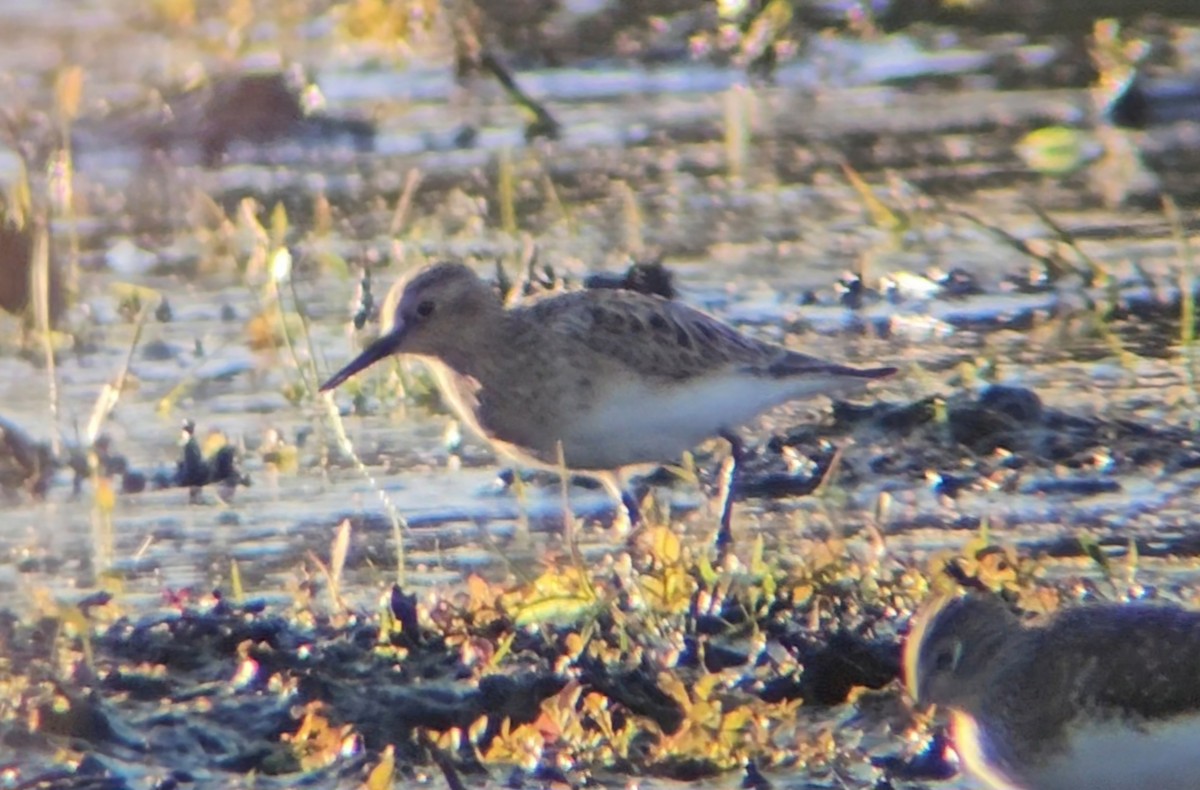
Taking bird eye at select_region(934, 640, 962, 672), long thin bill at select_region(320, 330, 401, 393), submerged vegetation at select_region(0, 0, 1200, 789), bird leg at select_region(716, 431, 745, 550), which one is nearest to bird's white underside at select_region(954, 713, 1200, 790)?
bird eye at select_region(934, 640, 962, 672)

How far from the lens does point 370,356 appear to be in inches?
307

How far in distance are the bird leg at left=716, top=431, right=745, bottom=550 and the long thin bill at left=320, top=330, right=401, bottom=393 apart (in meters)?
1.09

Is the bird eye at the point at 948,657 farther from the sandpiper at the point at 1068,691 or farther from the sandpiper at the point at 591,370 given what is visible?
the sandpiper at the point at 591,370

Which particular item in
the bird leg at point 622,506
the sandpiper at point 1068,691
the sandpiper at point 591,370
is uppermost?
the sandpiper at point 591,370

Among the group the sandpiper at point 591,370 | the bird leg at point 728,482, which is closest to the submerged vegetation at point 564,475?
the bird leg at point 728,482

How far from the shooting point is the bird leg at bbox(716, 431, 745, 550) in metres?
7.16

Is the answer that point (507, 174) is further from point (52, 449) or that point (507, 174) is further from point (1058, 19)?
point (1058, 19)

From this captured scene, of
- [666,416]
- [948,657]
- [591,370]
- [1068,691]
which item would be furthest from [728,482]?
[1068,691]

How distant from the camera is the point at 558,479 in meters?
8.44

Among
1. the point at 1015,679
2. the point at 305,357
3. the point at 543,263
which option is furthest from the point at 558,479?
the point at 1015,679

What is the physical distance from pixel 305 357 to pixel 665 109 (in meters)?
5.22

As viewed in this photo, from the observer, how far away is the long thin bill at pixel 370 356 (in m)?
7.75

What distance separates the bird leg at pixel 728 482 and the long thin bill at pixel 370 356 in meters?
1.09

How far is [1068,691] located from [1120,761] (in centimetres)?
19
